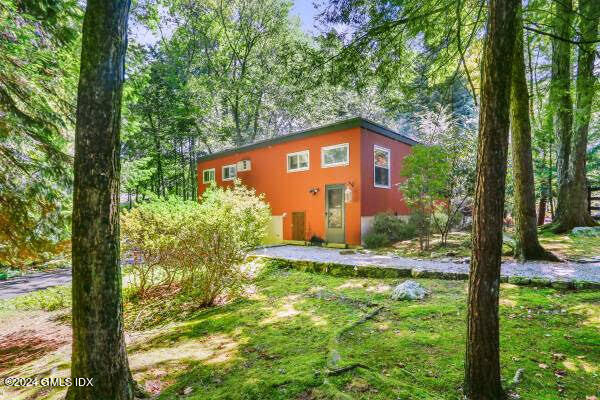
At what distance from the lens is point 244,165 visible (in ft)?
51.3

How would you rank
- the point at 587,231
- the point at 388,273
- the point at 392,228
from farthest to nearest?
the point at 392,228
the point at 587,231
the point at 388,273

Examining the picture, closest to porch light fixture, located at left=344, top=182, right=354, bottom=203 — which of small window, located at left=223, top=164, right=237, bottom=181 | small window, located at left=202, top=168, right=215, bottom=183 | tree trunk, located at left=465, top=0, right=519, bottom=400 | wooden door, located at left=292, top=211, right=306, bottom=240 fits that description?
wooden door, located at left=292, top=211, right=306, bottom=240

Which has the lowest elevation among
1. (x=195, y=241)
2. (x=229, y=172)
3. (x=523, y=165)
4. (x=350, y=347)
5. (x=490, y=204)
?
(x=350, y=347)

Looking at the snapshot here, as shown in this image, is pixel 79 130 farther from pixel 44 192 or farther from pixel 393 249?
pixel 393 249

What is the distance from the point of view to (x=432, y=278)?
6.16 meters

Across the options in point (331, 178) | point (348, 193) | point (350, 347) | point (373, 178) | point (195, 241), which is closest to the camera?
point (350, 347)

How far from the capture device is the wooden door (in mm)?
12930

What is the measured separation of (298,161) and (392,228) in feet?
15.8

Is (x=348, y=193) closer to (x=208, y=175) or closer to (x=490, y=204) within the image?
(x=490, y=204)

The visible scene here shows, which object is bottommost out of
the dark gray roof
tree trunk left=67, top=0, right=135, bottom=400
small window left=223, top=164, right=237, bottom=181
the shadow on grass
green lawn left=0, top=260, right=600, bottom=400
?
the shadow on grass

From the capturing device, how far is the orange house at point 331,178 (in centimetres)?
1123

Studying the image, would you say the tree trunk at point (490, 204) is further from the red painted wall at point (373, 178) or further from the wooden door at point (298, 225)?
the wooden door at point (298, 225)

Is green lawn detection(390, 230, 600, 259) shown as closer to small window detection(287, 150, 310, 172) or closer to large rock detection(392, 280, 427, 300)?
large rock detection(392, 280, 427, 300)

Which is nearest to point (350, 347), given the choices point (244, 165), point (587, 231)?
point (587, 231)
